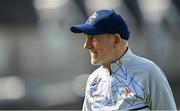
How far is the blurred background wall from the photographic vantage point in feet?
67.1

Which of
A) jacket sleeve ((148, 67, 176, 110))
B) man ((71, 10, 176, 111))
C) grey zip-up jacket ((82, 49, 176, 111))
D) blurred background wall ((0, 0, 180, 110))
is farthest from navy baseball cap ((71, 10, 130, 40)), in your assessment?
blurred background wall ((0, 0, 180, 110))

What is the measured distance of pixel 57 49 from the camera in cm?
2191

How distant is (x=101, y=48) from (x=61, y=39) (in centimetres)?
1676

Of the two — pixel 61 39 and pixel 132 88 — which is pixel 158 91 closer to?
pixel 132 88

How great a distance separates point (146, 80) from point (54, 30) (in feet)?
57.2

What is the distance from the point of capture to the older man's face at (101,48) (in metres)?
5.08

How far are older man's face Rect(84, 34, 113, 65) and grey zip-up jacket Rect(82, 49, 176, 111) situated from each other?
6cm

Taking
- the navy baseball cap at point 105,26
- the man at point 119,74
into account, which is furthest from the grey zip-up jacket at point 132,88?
the navy baseball cap at point 105,26

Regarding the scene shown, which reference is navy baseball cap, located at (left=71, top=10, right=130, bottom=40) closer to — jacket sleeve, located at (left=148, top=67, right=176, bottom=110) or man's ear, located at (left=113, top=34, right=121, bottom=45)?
man's ear, located at (left=113, top=34, right=121, bottom=45)

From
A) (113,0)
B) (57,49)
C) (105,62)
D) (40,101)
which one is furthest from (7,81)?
(105,62)

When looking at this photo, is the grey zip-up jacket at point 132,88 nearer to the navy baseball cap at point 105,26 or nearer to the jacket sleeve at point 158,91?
the jacket sleeve at point 158,91

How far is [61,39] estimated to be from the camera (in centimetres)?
2183

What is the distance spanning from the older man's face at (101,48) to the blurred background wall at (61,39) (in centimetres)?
1445

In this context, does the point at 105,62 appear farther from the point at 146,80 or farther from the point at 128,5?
the point at 128,5
